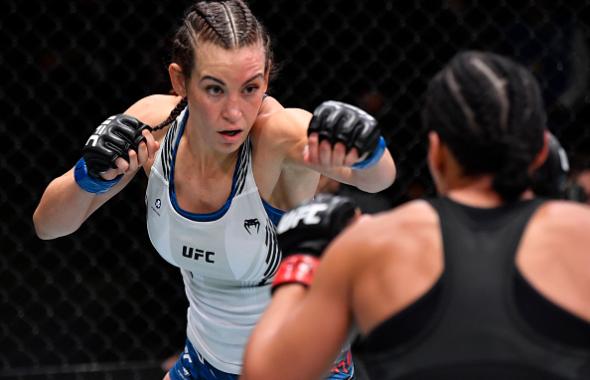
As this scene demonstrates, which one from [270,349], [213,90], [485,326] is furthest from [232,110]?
[485,326]

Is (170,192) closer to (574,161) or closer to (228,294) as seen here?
(228,294)

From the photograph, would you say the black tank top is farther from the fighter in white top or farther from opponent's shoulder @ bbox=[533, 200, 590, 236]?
the fighter in white top

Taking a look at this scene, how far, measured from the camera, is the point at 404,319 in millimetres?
993

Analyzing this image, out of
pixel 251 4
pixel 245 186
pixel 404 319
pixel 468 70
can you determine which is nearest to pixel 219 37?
pixel 245 186

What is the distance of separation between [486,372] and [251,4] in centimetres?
217

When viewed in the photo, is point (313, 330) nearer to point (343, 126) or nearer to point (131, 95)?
point (343, 126)

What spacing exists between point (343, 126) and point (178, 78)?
1.49 feet

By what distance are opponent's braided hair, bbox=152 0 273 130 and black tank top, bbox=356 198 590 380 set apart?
2.53 feet

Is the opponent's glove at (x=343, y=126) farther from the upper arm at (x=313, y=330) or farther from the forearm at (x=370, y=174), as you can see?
the upper arm at (x=313, y=330)

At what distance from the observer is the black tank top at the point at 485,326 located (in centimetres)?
98

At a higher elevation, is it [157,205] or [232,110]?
[232,110]

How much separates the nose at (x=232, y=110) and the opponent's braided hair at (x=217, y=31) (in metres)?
0.09

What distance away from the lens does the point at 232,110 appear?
163cm

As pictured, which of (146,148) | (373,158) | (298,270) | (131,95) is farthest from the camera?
(131,95)
